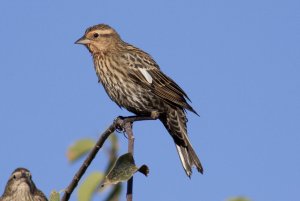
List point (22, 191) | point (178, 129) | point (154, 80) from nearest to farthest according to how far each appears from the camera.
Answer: point (178, 129)
point (22, 191)
point (154, 80)

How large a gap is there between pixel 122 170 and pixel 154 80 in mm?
5971

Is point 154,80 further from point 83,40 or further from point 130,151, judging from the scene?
point 130,151

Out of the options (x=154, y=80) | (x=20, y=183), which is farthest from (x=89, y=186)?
(x=20, y=183)

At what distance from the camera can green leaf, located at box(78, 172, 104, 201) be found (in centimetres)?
211

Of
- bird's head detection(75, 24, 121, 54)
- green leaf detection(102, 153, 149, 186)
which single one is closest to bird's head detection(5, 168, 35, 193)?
bird's head detection(75, 24, 121, 54)

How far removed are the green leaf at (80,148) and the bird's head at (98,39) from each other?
5643 millimetres

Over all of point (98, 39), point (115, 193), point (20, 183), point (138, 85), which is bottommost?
point (115, 193)

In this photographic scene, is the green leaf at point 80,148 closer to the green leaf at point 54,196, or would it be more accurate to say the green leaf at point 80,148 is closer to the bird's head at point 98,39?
the green leaf at point 54,196

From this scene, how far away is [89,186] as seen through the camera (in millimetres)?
2252

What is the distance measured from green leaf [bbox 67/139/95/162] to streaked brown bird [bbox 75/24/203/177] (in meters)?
4.81

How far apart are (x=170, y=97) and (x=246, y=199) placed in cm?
625

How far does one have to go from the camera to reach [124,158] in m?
2.20

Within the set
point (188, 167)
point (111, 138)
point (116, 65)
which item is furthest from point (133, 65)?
point (111, 138)

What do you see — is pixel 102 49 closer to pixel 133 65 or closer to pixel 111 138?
pixel 133 65
